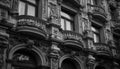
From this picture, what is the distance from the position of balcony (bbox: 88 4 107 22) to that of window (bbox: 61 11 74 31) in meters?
2.66

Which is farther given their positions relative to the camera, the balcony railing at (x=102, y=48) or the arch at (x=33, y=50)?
the balcony railing at (x=102, y=48)

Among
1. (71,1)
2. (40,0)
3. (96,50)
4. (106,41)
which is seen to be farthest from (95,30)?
(40,0)

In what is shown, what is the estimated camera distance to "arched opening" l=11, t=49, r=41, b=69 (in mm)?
11730

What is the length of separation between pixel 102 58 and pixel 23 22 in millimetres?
9511

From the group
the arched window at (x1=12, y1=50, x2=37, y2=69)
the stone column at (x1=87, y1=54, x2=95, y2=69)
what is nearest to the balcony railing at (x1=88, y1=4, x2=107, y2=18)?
the stone column at (x1=87, y1=54, x2=95, y2=69)

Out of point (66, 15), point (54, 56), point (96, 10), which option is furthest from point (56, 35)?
point (96, 10)

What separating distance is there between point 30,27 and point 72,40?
409cm

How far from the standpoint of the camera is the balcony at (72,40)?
14414 mm

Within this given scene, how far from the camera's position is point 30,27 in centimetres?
1205

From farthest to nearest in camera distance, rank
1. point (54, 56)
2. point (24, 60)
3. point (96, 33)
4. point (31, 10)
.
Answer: point (96, 33) → point (31, 10) → point (54, 56) → point (24, 60)

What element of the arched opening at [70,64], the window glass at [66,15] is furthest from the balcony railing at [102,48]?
the window glass at [66,15]

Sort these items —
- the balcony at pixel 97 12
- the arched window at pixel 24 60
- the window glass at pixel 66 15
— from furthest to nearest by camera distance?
1. the balcony at pixel 97 12
2. the window glass at pixel 66 15
3. the arched window at pixel 24 60

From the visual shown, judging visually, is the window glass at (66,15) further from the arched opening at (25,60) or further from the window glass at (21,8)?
the arched opening at (25,60)

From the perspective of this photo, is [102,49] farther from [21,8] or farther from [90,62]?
[21,8]
